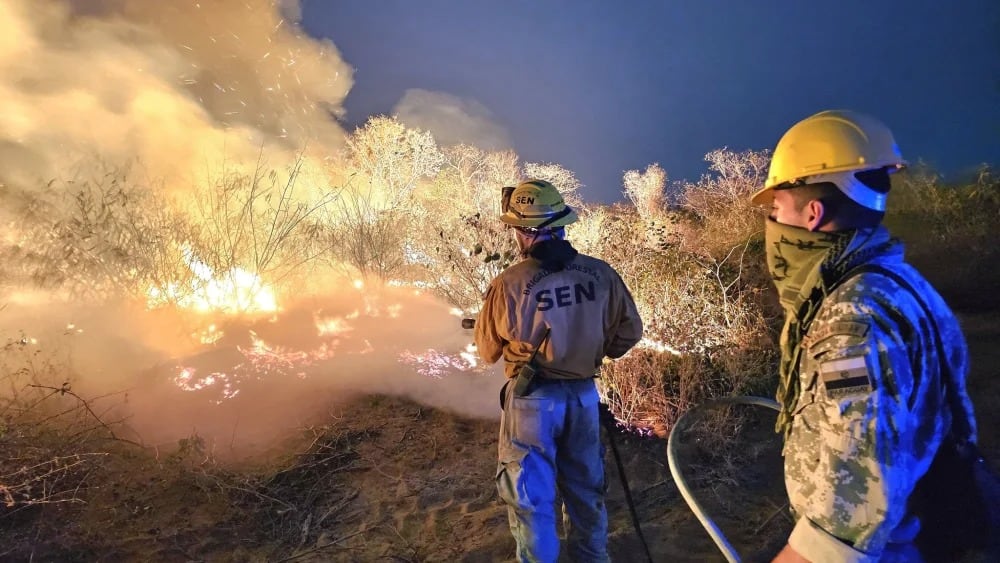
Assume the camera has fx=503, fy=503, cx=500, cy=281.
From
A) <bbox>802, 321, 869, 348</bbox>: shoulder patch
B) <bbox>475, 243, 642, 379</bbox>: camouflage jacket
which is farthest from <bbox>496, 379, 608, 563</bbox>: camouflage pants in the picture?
<bbox>802, 321, 869, 348</bbox>: shoulder patch

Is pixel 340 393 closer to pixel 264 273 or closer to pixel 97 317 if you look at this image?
pixel 97 317

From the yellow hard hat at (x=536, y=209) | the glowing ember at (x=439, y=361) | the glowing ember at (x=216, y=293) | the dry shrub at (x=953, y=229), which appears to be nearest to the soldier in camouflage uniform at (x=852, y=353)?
the yellow hard hat at (x=536, y=209)

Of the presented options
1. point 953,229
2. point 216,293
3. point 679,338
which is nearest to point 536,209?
point 679,338

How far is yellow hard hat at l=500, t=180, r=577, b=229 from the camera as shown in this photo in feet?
11.3

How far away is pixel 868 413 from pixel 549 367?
2099mm

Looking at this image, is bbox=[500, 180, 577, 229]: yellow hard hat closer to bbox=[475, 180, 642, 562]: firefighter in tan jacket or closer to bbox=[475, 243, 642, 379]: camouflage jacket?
bbox=[475, 180, 642, 562]: firefighter in tan jacket

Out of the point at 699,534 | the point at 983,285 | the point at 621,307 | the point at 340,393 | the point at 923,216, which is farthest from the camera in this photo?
the point at 923,216

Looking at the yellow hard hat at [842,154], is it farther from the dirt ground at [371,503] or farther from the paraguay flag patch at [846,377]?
the dirt ground at [371,503]

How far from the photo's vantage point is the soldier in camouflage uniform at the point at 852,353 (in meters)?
1.27

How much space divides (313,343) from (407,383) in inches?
99.3

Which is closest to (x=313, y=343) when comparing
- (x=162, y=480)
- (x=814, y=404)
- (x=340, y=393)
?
(x=340, y=393)

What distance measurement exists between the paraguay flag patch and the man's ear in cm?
45

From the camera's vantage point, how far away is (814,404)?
54.9 inches

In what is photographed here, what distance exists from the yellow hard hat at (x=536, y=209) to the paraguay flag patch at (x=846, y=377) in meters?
2.25
